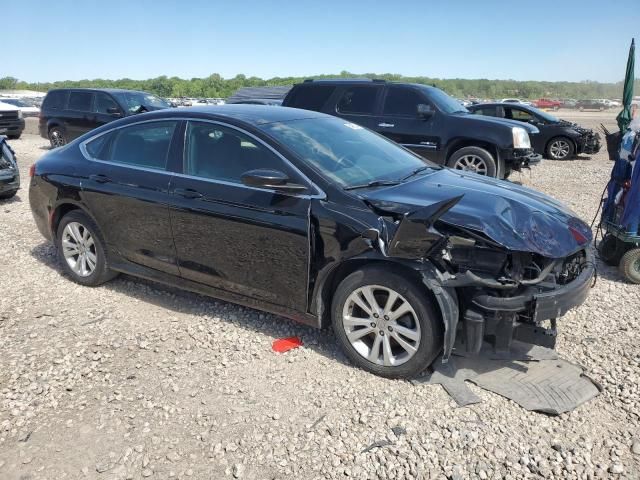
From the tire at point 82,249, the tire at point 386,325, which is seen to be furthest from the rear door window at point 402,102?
the tire at point 386,325

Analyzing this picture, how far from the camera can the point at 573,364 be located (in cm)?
366

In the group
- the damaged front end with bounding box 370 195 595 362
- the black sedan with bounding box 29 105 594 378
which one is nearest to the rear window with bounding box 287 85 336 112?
the black sedan with bounding box 29 105 594 378

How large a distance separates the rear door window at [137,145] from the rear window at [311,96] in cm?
567

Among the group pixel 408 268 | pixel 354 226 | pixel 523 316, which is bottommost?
pixel 523 316

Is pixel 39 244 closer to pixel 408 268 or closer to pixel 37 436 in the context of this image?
pixel 37 436

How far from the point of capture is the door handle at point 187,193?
400 cm

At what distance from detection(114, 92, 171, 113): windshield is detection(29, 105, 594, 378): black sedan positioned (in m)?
9.37

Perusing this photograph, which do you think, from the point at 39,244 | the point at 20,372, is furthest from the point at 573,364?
the point at 39,244

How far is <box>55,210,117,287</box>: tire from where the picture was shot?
4816 millimetres

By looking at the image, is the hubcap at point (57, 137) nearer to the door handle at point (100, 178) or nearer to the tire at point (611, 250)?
the door handle at point (100, 178)

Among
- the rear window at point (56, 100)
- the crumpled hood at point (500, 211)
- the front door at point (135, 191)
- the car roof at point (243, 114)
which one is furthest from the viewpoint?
the rear window at point (56, 100)

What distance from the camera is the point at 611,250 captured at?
5570 millimetres

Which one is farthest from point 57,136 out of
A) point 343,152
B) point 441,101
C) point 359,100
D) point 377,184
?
point 377,184

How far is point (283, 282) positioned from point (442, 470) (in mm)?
1606
